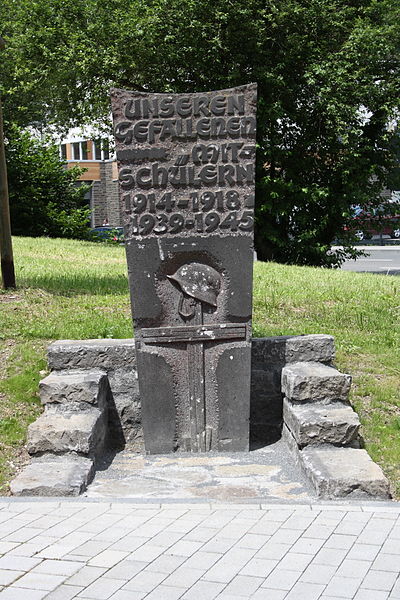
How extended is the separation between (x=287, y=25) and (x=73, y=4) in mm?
5527

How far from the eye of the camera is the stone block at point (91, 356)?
6.88 meters

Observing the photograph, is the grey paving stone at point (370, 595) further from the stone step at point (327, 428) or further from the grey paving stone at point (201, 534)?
the stone step at point (327, 428)

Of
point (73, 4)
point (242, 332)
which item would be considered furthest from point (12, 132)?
point (242, 332)

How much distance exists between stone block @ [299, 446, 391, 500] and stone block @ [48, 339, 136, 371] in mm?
1838

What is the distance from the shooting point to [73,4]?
2034 cm

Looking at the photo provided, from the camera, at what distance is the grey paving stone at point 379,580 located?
388 centimetres

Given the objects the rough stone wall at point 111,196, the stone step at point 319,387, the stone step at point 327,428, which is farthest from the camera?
the rough stone wall at point 111,196

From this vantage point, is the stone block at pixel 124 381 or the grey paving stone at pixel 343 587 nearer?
the grey paving stone at pixel 343 587

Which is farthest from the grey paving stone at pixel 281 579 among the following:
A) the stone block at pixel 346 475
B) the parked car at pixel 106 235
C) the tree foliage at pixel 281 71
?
the parked car at pixel 106 235

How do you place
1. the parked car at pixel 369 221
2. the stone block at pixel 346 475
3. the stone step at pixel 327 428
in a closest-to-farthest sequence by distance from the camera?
the stone block at pixel 346 475 < the stone step at pixel 327 428 < the parked car at pixel 369 221

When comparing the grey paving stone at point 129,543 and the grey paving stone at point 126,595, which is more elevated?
the grey paving stone at point 126,595

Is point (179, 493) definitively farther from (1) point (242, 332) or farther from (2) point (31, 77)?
(2) point (31, 77)

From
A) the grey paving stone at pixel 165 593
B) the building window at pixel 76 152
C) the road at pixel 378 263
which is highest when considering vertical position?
the building window at pixel 76 152

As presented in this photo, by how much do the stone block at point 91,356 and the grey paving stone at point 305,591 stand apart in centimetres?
327
